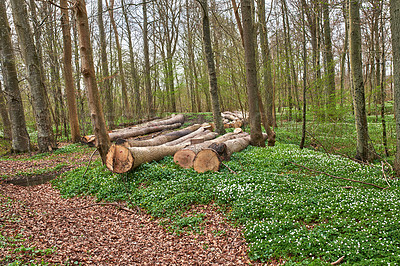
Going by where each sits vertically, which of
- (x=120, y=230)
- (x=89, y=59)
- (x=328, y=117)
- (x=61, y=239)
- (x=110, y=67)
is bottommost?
(x=120, y=230)

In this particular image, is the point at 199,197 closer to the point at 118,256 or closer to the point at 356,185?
the point at 118,256

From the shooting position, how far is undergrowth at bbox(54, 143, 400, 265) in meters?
3.32

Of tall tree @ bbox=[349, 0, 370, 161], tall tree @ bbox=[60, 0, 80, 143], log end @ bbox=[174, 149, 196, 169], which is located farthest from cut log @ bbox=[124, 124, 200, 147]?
tall tree @ bbox=[349, 0, 370, 161]

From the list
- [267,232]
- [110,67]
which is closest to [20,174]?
[267,232]

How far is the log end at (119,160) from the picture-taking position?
643 cm

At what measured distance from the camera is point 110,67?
19.6 meters

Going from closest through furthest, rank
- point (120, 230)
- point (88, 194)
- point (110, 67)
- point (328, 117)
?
point (120, 230) → point (88, 194) → point (328, 117) → point (110, 67)

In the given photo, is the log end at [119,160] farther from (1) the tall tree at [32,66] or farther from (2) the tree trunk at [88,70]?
(1) the tall tree at [32,66]

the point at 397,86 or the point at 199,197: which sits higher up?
the point at 397,86

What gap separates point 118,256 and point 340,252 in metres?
3.24

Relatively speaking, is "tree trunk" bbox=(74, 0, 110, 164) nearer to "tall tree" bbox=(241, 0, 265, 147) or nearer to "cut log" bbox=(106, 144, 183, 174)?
"cut log" bbox=(106, 144, 183, 174)

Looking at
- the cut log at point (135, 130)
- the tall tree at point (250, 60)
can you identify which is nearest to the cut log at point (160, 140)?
the cut log at point (135, 130)

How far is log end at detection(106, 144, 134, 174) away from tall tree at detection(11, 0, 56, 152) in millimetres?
6455

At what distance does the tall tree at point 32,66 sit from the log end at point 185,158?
24.9 feet
